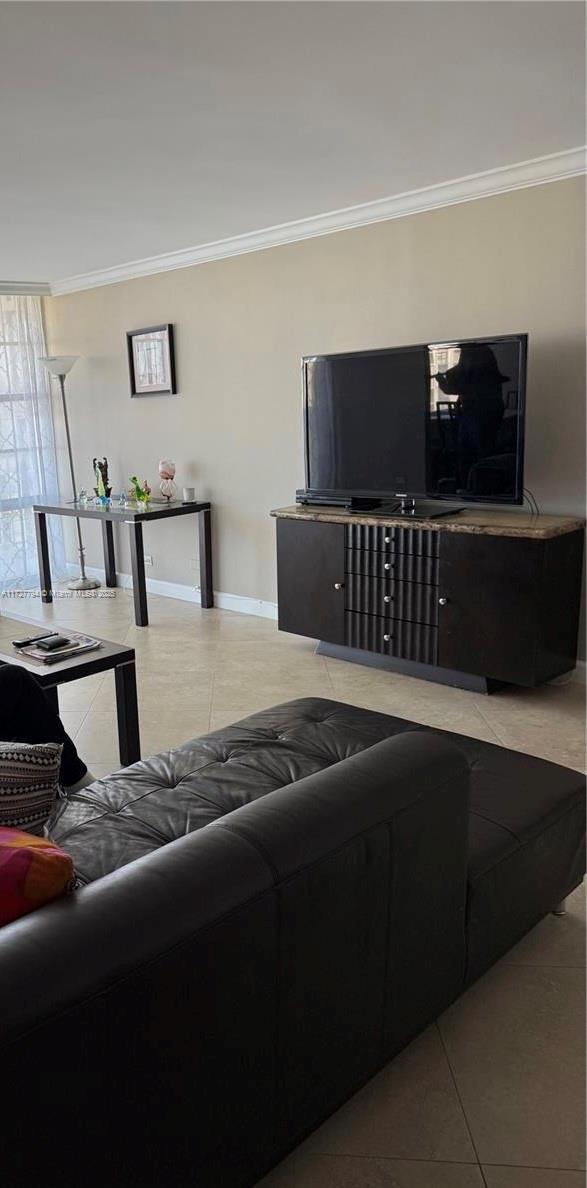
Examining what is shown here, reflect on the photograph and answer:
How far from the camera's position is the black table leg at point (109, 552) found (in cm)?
639

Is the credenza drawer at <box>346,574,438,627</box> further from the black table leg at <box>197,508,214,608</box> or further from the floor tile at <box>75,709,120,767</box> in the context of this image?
the black table leg at <box>197,508,214,608</box>

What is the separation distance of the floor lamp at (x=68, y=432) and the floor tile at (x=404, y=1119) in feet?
16.1

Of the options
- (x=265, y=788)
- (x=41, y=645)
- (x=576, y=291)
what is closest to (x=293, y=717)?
(x=265, y=788)

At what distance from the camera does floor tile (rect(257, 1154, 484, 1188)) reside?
4.85 ft

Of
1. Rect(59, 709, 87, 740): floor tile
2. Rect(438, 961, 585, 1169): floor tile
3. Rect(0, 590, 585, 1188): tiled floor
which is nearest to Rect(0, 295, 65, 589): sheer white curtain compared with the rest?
Rect(59, 709, 87, 740): floor tile

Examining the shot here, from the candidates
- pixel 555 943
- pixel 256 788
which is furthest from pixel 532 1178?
pixel 256 788

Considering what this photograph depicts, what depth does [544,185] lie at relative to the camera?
370 centimetres

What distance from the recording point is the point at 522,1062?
1752 mm

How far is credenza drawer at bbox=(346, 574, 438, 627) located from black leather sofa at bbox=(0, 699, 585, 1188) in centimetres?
200

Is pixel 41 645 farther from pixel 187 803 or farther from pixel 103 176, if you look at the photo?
pixel 103 176

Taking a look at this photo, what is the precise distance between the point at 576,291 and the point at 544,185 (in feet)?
1.56

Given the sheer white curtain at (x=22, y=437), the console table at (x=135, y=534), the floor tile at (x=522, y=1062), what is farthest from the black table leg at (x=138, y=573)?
the floor tile at (x=522, y=1062)

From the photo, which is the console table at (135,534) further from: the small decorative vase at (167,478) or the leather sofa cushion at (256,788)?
the leather sofa cushion at (256,788)

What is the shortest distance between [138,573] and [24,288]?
2651mm
